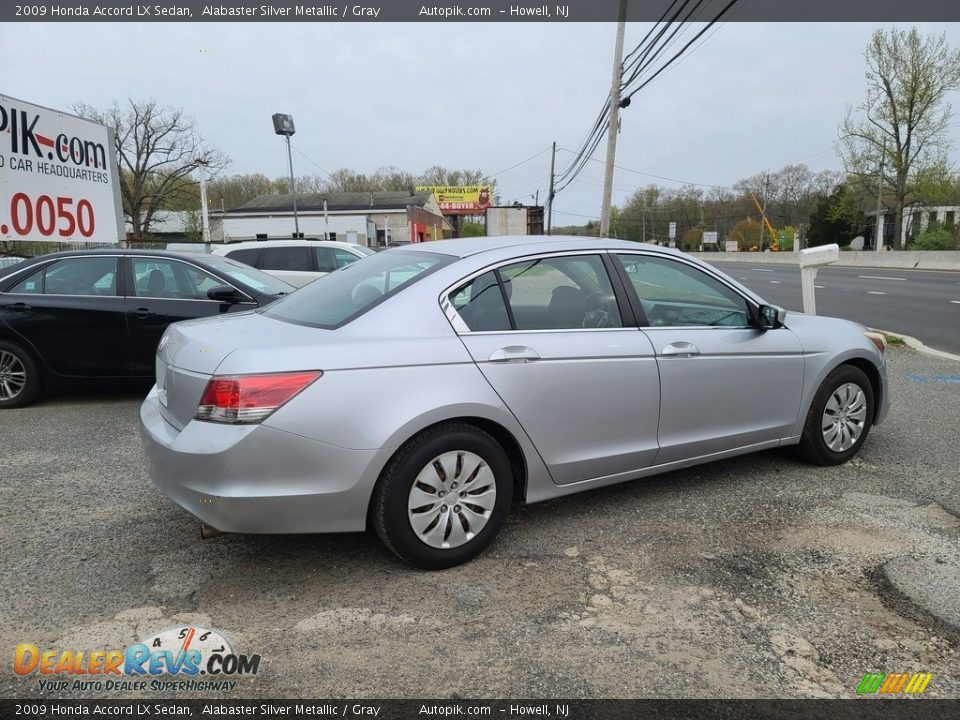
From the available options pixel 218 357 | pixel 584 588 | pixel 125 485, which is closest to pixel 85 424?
pixel 125 485

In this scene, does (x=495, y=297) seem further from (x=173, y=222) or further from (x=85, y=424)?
(x=173, y=222)

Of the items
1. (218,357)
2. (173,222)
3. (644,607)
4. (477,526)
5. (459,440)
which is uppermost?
(173,222)

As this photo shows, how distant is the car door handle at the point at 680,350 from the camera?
3543 mm

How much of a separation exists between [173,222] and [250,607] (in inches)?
2537

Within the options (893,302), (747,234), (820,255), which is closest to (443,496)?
(820,255)

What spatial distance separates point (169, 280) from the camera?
6285 mm

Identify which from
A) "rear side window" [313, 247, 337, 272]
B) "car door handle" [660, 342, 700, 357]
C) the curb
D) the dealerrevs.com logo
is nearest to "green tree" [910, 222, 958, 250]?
the curb

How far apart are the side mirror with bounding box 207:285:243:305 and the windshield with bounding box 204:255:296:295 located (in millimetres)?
178

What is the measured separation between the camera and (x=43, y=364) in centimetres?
598

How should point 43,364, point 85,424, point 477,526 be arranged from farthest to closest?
point 43,364 → point 85,424 → point 477,526

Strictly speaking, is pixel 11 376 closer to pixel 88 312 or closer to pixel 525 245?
pixel 88 312

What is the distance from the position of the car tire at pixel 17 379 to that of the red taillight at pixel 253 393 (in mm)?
4461

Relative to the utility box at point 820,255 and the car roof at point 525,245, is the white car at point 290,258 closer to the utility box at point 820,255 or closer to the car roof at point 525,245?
the utility box at point 820,255

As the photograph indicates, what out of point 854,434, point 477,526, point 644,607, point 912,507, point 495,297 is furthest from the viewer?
point 854,434
